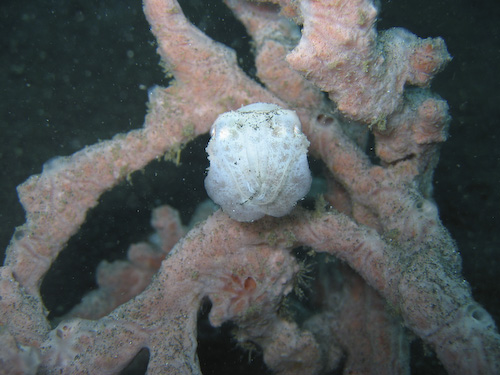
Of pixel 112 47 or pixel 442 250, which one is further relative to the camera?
pixel 112 47

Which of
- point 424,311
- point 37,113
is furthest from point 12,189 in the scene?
point 424,311

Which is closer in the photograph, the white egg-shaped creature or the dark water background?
the white egg-shaped creature

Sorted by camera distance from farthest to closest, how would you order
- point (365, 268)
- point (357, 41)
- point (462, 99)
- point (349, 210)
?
point (462, 99), point (349, 210), point (365, 268), point (357, 41)

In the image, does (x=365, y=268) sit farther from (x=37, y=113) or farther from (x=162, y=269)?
(x=37, y=113)

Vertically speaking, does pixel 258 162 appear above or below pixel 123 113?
above

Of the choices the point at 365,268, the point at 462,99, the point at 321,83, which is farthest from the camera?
the point at 462,99

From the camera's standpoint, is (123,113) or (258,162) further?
(123,113)
